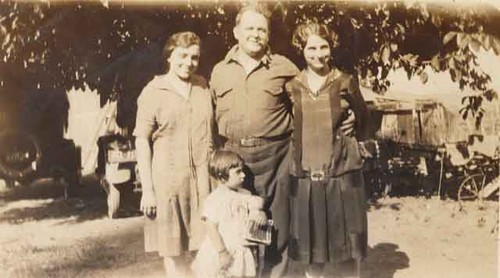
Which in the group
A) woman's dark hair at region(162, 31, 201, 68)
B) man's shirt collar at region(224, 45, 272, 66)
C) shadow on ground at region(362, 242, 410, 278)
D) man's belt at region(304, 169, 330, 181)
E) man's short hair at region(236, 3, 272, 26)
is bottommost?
shadow on ground at region(362, 242, 410, 278)

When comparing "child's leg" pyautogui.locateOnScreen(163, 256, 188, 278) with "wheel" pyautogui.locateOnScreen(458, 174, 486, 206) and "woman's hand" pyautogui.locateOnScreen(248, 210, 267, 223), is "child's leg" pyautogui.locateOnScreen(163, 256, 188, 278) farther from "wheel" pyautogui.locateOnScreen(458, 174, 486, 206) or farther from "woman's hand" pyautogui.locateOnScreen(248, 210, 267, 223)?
"wheel" pyautogui.locateOnScreen(458, 174, 486, 206)

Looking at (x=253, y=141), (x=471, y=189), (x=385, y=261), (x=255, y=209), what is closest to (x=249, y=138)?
(x=253, y=141)

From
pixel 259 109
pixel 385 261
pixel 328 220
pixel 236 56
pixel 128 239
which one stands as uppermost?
pixel 236 56

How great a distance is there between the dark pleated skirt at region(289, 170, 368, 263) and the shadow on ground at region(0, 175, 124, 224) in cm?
76

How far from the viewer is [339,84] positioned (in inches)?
87.1

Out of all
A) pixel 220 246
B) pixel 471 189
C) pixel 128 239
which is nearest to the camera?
pixel 220 246

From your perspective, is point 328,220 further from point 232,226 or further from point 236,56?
point 236,56

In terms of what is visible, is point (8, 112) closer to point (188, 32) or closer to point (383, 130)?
point (188, 32)

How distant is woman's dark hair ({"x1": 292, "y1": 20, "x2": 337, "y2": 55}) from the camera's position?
2.19 meters

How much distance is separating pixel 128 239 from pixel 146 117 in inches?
19.7

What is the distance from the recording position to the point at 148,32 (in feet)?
7.70

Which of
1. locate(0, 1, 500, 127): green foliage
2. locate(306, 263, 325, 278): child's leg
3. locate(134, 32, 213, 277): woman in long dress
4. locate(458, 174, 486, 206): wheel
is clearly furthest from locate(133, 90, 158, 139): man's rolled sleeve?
locate(458, 174, 486, 206): wheel

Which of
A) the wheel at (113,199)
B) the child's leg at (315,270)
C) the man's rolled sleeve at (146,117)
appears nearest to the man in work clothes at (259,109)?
the child's leg at (315,270)

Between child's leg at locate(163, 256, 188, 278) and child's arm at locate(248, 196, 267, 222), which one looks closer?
child's arm at locate(248, 196, 267, 222)
